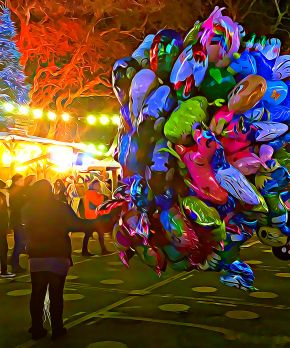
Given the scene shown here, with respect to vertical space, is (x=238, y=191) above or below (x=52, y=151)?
below

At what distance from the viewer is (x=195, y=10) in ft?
71.7

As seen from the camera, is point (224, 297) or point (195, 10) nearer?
point (224, 297)

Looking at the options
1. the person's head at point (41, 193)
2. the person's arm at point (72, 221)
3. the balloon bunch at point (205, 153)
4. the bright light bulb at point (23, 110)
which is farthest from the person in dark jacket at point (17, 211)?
the bright light bulb at point (23, 110)

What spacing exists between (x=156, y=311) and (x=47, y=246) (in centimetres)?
182

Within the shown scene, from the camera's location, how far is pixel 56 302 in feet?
17.0

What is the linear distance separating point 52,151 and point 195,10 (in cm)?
850

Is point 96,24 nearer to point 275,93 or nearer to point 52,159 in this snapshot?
point 52,159

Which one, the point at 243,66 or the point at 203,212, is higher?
the point at 243,66

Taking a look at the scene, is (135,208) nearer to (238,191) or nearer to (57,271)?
(238,191)

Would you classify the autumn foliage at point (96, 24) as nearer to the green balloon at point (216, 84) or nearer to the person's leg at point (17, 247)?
the person's leg at point (17, 247)

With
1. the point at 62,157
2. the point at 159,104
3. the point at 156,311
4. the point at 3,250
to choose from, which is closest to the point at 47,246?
the point at 156,311

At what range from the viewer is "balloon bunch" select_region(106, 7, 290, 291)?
262 cm

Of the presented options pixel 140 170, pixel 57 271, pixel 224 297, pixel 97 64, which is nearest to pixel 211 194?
pixel 140 170

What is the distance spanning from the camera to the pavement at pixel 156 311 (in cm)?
514
